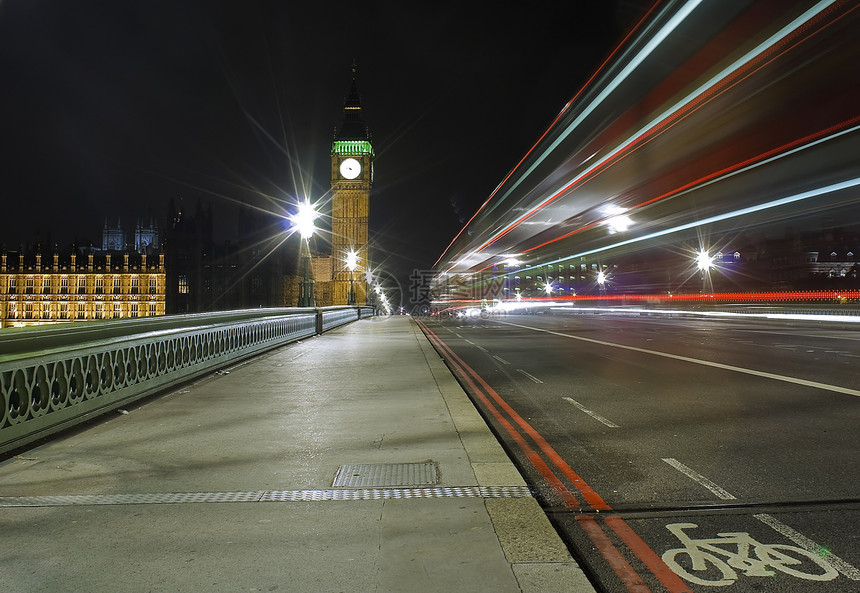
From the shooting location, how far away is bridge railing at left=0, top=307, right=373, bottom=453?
6.06 m

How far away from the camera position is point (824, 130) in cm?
2014

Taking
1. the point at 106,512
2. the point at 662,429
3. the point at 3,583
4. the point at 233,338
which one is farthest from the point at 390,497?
the point at 233,338

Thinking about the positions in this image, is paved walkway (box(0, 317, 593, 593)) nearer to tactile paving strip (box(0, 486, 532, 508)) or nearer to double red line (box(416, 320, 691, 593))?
tactile paving strip (box(0, 486, 532, 508))

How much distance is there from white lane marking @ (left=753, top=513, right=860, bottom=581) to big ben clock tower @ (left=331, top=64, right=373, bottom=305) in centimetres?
12088

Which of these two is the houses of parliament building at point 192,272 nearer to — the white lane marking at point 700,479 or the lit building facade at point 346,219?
the lit building facade at point 346,219

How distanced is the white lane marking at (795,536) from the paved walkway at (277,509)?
1520 mm

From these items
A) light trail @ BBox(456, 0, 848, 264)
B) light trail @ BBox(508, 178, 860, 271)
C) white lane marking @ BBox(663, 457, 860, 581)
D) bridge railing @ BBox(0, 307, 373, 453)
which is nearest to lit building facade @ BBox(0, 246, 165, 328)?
light trail @ BBox(508, 178, 860, 271)

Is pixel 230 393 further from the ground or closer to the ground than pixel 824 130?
closer to the ground

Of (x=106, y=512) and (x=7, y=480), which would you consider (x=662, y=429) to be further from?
(x=7, y=480)

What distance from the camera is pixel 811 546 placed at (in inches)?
144

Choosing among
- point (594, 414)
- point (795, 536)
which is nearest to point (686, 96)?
point (594, 414)

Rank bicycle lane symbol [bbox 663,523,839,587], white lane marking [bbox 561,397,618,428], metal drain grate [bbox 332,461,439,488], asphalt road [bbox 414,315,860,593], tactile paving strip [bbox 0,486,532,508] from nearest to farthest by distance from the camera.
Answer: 1. bicycle lane symbol [bbox 663,523,839,587]
2. asphalt road [bbox 414,315,860,593]
3. tactile paving strip [bbox 0,486,532,508]
4. metal drain grate [bbox 332,461,439,488]
5. white lane marking [bbox 561,397,618,428]

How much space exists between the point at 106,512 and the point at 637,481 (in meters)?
4.20

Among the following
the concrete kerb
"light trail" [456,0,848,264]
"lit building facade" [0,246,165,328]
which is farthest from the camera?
"lit building facade" [0,246,165,328]
